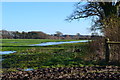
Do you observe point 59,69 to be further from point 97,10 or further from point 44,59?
point 97,10

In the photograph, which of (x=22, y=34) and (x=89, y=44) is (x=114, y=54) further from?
(x=22, y=34)

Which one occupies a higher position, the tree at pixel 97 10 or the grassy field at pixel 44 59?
the tree at pixel 97 10

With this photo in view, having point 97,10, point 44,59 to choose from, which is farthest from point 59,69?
point 97,10

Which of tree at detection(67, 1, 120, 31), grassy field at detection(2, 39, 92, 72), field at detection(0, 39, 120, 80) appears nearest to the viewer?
field at detection(0, 39, 120, 80)

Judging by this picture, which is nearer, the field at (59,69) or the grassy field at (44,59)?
the field at (59,69)

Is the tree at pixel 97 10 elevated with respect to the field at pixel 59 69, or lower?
elevated

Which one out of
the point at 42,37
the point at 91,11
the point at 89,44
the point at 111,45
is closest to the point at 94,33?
the point at 89,44

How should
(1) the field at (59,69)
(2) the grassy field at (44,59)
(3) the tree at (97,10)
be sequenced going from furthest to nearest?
1. (3) the tree at (97,10)
2. (2) the grassy field at (44,59)
3. (1) the field at (59,69)

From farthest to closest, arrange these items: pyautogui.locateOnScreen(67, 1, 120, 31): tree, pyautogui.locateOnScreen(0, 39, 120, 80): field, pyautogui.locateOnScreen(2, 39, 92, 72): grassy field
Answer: pyautogui.locateOnScreen(67, 1, 120, 31): tree, pyautogui.locateOnScreen(2, 39, 92, 72): grassy field, pyautogui.locateOnScreen(0, 39, 120, 80): field

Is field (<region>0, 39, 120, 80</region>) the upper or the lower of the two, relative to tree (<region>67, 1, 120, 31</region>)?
lower

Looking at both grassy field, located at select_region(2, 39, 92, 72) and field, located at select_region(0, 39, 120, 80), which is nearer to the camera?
field, located at select_region(0, 39, 120, 80)

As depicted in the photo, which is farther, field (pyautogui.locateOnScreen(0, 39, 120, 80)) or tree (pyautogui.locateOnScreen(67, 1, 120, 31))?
tree (pyautogui.locateOnScreen(67, 1, 120, 31))

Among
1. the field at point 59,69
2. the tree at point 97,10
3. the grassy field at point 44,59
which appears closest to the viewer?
the field at point 59,69

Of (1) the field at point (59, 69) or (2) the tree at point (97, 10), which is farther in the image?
(2) the tree at point (97, 10)
